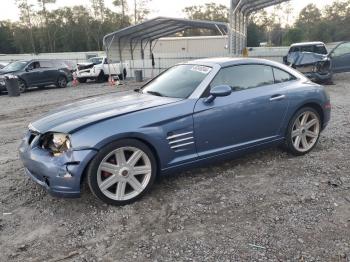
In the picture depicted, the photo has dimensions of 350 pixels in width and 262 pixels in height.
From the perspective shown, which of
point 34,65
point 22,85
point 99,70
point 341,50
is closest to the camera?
point 341,50

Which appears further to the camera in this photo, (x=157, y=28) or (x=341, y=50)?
(x=157, y=28)

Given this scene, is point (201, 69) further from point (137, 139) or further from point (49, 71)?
point (49, 71)

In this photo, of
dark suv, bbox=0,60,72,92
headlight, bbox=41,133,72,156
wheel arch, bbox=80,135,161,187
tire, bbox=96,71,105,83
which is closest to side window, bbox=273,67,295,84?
wheel arch, bbox=80,135,161,187

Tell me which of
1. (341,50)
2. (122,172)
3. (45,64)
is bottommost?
(122,172)

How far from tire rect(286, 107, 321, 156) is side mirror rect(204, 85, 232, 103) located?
1.35m

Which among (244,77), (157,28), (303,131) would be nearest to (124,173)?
(244,77)

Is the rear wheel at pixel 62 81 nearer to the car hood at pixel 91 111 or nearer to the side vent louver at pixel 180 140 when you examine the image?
the car hood at pixel 91 111

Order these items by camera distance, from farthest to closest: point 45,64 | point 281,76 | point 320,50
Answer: point 45,64, point 320,50, point 281,76

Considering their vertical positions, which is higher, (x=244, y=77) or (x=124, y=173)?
(x=244, y=77)

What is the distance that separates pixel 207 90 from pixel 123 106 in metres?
1.03

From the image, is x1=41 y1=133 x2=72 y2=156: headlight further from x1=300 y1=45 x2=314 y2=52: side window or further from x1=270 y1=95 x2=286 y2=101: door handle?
x1=300 y1=45 x2=314 y2=52: side window

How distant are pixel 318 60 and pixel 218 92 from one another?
10.8 metres

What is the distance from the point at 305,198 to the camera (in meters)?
3.90

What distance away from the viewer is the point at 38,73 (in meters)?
17.3
